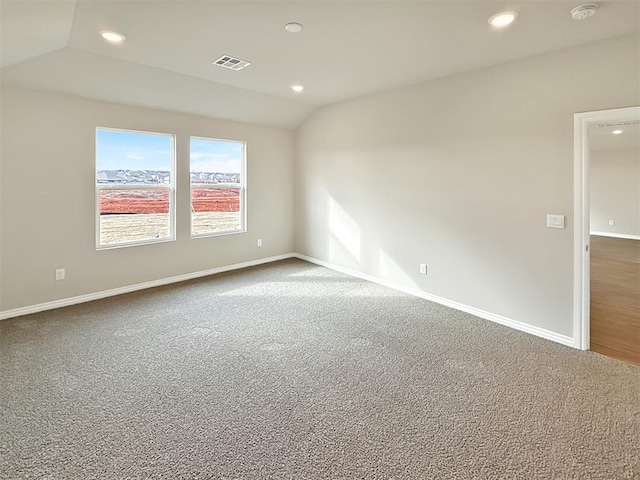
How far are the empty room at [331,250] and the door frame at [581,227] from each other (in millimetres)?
19

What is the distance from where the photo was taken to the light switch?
315 centimetres

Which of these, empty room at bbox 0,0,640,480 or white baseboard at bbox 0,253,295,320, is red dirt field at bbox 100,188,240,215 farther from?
white baseboard at bbox 0,253,295,320

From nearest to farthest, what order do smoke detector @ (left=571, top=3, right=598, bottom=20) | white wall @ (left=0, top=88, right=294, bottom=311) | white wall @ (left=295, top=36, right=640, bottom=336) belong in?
1. smoke detector @ (left=571, top=3, right=598, bottom=20)
2. white wall @ (left=295, top=36, right=640, bottom=336)
3. white wall @ (left=0, top=88, right=294, bottom=311)

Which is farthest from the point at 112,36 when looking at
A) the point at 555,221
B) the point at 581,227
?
the point at 581,227

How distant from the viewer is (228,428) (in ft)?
6.82

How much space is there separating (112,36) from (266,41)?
1.35 m

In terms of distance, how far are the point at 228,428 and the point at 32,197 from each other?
141 inches

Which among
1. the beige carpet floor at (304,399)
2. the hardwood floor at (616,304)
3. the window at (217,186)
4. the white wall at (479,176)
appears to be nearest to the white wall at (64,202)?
the window at (217,186)

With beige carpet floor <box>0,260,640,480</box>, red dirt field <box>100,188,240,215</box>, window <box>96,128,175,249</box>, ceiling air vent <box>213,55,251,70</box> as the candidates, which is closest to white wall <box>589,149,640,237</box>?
beige carpet floor <box>0,260,640,480</box>

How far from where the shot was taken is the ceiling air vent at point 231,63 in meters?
3.52

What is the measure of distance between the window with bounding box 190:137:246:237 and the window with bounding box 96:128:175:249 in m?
0.39

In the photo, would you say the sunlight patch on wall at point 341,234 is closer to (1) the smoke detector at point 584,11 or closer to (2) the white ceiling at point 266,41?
(2) the white ceiling at point 266,41

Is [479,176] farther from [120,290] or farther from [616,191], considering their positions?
[616,191]

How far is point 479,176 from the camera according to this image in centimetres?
376
